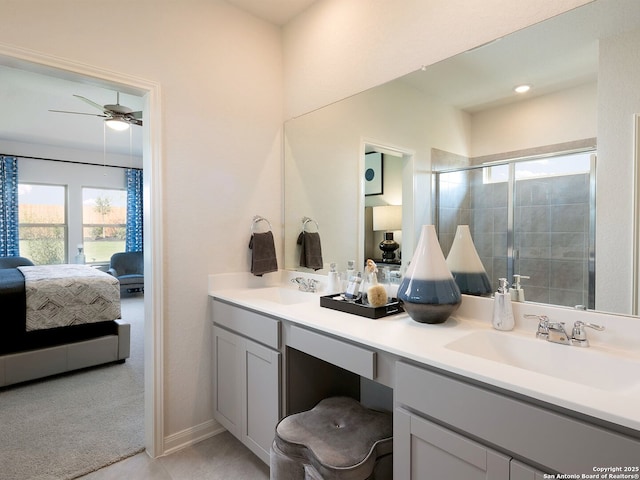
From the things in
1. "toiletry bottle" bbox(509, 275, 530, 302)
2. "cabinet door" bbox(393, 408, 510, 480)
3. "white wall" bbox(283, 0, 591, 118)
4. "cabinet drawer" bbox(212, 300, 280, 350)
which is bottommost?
"cabinet door" bbox(393, 408, 510, 480)

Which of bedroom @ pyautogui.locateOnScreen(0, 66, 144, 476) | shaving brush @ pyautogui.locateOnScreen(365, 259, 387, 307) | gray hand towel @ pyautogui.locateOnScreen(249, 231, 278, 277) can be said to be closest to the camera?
shaving brush @ pyautogui.locateOnScreen(365, 259, 387, 307)

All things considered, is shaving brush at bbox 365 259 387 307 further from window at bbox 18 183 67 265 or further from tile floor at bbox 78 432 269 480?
window at bbox 18 183 67 265

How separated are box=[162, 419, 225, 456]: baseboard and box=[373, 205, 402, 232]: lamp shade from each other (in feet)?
5.14

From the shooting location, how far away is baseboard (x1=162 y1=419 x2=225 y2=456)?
200 centimetres

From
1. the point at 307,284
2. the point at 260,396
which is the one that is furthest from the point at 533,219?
the point at 260,396

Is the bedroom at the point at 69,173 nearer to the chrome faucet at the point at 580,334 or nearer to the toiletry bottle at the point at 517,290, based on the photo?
the toiletry bottle at the point at 517,290

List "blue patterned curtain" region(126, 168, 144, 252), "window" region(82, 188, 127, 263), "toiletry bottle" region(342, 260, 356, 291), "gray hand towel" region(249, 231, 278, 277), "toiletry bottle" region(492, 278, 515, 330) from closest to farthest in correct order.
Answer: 1. "toiletry bottle" region(492, 278, 515, 330)
2. "toiletry bottle" region(342, 260, 356, 291)
3. "gray hand towel" region(249, 231, 278, 277)
4. "window" region(82, 188, 127, 263)
5. "blue patterned curtain" region(126, 168, 144, 252)

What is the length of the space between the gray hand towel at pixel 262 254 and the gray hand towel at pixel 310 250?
7.8 inches

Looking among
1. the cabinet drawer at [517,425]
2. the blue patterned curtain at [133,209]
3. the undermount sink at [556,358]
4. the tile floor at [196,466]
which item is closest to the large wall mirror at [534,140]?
the undermount sink at [556,358]

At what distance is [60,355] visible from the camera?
2.96 metres

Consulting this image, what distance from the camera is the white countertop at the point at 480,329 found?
0.80 metres

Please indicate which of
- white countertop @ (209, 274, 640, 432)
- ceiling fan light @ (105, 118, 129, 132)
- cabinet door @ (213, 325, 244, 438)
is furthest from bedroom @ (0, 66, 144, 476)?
white countertop @ (209, 274, 640, 432)

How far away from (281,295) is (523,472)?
1.67 meters

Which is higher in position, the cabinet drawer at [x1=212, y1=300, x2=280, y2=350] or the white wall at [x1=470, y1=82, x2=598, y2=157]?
the white wall at [x1=470, y1=82, x2=598, y2=157]
